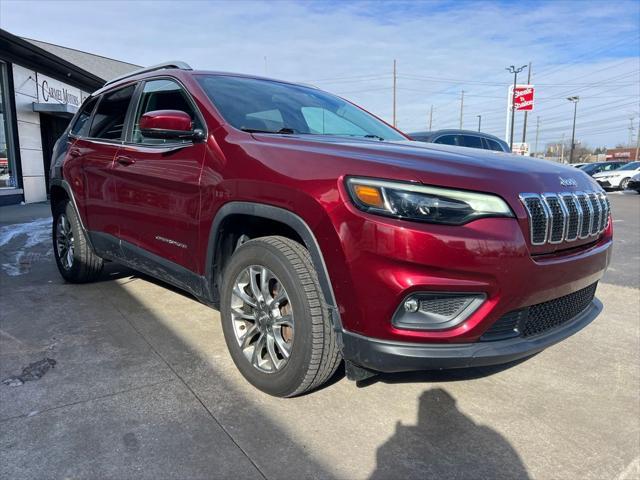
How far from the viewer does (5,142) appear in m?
12.3

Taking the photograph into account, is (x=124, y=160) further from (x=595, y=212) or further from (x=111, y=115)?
(x=595, y=212)

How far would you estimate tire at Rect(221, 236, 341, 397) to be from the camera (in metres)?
2.33

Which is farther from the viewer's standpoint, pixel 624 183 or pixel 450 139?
pixel 624 183

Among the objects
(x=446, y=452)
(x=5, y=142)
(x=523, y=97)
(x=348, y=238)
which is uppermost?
(x=523, y=97)

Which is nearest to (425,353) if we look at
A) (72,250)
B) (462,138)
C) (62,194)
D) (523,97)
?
(72,250)

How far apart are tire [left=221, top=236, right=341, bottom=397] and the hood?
1.55 ft

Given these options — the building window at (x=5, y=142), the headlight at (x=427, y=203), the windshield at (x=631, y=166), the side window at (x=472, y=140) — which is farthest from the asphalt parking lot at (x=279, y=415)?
the windshield at (x=631, y=166)

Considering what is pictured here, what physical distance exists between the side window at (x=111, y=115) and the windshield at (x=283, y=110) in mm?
984

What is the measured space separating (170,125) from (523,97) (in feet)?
80.3

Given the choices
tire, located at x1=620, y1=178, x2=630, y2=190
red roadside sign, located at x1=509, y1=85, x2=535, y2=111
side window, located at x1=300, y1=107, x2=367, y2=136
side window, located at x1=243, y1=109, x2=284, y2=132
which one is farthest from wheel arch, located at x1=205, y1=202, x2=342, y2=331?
tire, located at x1=620, y1=178, x2=630, y2=190

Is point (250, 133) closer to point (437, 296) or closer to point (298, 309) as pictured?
point (298, 309)

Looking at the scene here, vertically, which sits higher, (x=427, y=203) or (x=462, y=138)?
(x=462, y=138)

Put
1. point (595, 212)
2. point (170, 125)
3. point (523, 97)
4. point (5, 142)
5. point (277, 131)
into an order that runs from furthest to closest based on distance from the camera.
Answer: point (523, 97) → point (5, 142) → point (277, 131) → point (170, 125) → point (595, 212)

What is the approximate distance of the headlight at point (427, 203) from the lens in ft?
6.73
